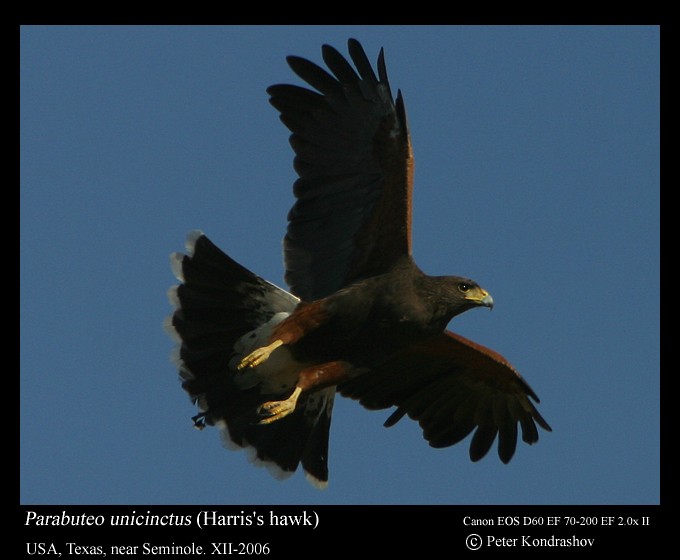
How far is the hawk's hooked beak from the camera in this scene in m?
13.4

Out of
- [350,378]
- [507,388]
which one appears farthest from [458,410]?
[350,378]

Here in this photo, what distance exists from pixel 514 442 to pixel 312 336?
256 cm

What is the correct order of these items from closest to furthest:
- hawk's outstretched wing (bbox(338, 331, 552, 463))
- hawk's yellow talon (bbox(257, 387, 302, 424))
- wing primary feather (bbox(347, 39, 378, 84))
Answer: hawk's yellow talon (bbox(257, 387, 302, 424)) < wing primary feather (bbox(347, 39, 378, 84)) < hawk's outstretched wing (bbox(338, 331, 552, 463))

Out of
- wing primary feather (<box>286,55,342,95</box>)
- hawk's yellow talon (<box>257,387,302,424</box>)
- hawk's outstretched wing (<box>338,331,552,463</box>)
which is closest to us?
hawk's yellow talon (<box>257,387,302,424</box>)

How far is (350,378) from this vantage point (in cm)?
1366

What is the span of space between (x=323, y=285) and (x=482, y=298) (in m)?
1.37

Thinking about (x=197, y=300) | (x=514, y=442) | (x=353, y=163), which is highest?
(x=353, y=163)

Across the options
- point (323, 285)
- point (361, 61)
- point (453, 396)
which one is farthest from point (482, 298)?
point (361, 61)

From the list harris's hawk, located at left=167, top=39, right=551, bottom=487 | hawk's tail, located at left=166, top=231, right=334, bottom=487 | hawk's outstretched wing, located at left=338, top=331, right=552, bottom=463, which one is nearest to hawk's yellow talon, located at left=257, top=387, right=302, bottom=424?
harris's hawk, located at left=167, top=39, right=551, bottom=487

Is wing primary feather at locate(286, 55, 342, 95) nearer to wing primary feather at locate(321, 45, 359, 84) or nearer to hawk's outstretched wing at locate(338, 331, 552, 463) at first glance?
wing primary feather at locate(321, 45, 359, 84)
